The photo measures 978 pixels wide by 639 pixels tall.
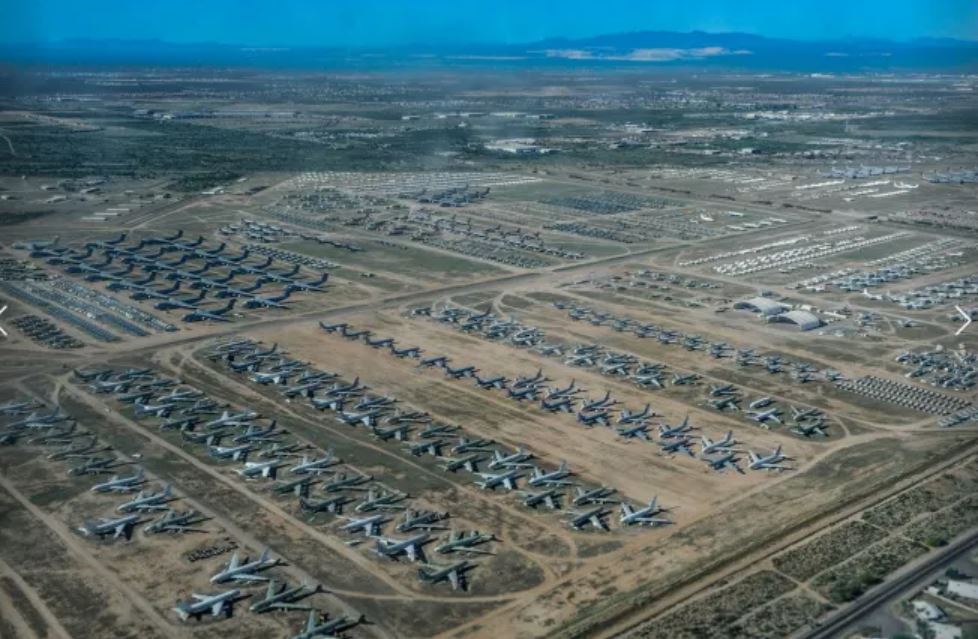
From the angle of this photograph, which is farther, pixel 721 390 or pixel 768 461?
pixel 721 390

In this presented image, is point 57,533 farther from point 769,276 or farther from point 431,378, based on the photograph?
point 769,276

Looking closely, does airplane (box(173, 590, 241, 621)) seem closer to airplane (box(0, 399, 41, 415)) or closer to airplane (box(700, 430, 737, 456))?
airplane (box(0, 399, 41, 415))

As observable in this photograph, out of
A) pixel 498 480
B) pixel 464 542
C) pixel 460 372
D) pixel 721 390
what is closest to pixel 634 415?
pixel 721 390

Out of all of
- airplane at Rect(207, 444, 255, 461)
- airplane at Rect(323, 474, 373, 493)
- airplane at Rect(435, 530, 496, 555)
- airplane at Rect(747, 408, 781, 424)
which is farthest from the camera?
airplane at Rect(747, 408, 781, 424)

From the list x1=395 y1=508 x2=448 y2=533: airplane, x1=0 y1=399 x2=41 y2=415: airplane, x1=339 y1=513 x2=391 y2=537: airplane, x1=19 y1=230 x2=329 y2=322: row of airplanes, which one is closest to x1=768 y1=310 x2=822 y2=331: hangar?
x1=19 y1=230 x2=329 y2=322: row of airplanes

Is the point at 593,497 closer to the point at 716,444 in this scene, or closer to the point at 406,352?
the point at 716,444
